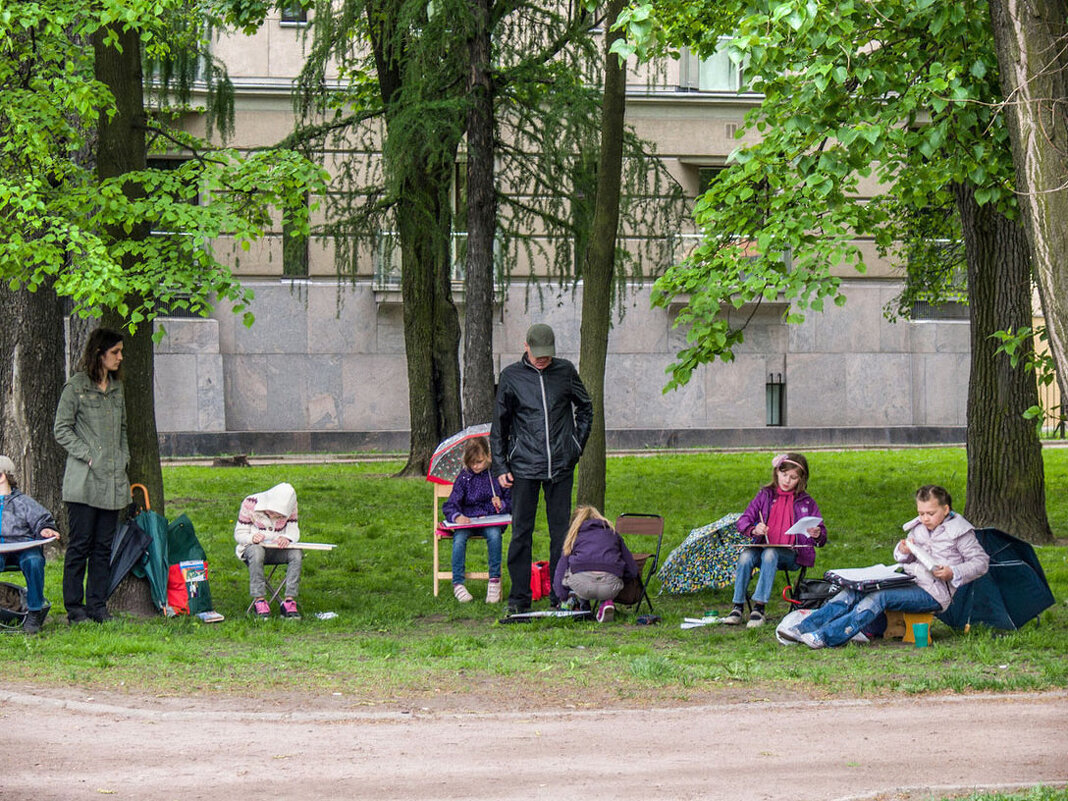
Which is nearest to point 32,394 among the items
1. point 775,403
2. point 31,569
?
point 31,569

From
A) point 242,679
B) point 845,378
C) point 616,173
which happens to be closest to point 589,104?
point 616,173

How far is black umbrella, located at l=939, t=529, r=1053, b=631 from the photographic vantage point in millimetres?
9414

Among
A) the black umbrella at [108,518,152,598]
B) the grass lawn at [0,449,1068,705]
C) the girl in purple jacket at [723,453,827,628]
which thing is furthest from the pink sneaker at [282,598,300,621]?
the girl in purple jacket at [723,453,827,628]

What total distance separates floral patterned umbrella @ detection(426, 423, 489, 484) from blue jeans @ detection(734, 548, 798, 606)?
8.75ft

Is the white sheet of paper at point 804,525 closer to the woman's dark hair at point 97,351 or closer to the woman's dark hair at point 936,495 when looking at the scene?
the woman's dark hair at point 936,495

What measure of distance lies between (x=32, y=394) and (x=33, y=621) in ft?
12.2

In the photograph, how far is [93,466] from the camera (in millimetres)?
9805

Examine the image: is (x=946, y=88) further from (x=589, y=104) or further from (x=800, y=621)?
(x=589, y=104)

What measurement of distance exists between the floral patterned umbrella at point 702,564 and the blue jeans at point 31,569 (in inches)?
183

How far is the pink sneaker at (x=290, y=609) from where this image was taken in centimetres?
1042

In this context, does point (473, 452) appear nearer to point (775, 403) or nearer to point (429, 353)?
point (429, 353)

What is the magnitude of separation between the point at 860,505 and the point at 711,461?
591 cm

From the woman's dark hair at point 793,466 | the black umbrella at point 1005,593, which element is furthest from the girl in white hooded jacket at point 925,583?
the woman's dark hair at point 793,466

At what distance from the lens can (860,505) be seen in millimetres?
17766
